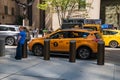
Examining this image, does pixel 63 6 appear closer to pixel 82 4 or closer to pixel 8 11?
pixel 82 4

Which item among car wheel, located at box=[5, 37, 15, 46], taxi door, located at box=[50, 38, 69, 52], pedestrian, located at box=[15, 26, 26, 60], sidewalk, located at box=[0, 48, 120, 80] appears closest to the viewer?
sidewalk, located at box=[0, 48, 120, 80]

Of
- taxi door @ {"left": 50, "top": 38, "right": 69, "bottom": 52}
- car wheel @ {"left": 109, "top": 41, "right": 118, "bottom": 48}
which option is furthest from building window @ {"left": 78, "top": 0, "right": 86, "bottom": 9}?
taxi door @ {"left": 50, "top": 38, "right": 69, "bottom": 52}

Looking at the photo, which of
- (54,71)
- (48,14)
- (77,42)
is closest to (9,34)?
(77,42)

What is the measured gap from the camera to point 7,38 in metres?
23.8

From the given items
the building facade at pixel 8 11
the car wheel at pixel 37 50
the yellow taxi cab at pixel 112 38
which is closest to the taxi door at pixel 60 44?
the car wheel at pixel 37 50

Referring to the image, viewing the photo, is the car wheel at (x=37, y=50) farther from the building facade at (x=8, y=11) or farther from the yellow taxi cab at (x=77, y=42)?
the building facade at (x=8, y=11)

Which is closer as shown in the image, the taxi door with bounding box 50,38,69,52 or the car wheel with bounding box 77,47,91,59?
the car wheel with bounding box 77,47,91,59

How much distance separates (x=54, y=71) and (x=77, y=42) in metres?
4.58

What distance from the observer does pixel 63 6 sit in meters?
40.1

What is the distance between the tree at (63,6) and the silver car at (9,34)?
16.2m

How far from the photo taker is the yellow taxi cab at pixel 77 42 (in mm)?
15641

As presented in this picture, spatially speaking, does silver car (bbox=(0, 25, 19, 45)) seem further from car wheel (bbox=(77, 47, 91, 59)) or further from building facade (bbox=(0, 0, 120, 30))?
building facade (bbox=(0, 0, 120, 30))

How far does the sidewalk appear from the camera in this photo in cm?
1041

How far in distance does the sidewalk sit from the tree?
86.3ft
